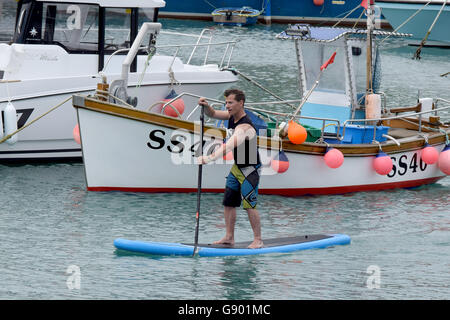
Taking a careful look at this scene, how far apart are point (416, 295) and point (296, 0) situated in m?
48.3

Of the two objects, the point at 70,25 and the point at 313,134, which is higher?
the point at 70,25

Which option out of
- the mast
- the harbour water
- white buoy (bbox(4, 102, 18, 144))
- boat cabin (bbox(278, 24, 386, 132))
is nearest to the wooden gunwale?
the harbour water

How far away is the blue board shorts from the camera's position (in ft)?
32.3

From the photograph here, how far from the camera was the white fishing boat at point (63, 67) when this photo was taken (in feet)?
47.4

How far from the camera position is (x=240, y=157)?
32.1 ft

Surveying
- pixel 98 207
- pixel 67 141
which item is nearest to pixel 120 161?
pixel 98 207

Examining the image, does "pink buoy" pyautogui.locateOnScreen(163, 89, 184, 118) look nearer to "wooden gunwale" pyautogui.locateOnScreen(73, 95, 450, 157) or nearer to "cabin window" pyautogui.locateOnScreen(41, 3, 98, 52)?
"wooden gunwale" pyautogui.locateOnScreen(73, 95, 450, 157)

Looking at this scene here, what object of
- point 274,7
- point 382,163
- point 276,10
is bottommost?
point 382,163


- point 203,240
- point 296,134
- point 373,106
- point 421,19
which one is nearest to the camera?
point 203,240

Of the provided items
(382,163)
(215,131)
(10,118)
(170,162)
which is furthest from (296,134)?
(10,118)

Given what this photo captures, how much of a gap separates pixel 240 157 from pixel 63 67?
6.39 metres

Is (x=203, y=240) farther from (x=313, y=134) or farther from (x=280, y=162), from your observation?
(x=313, y=134)
